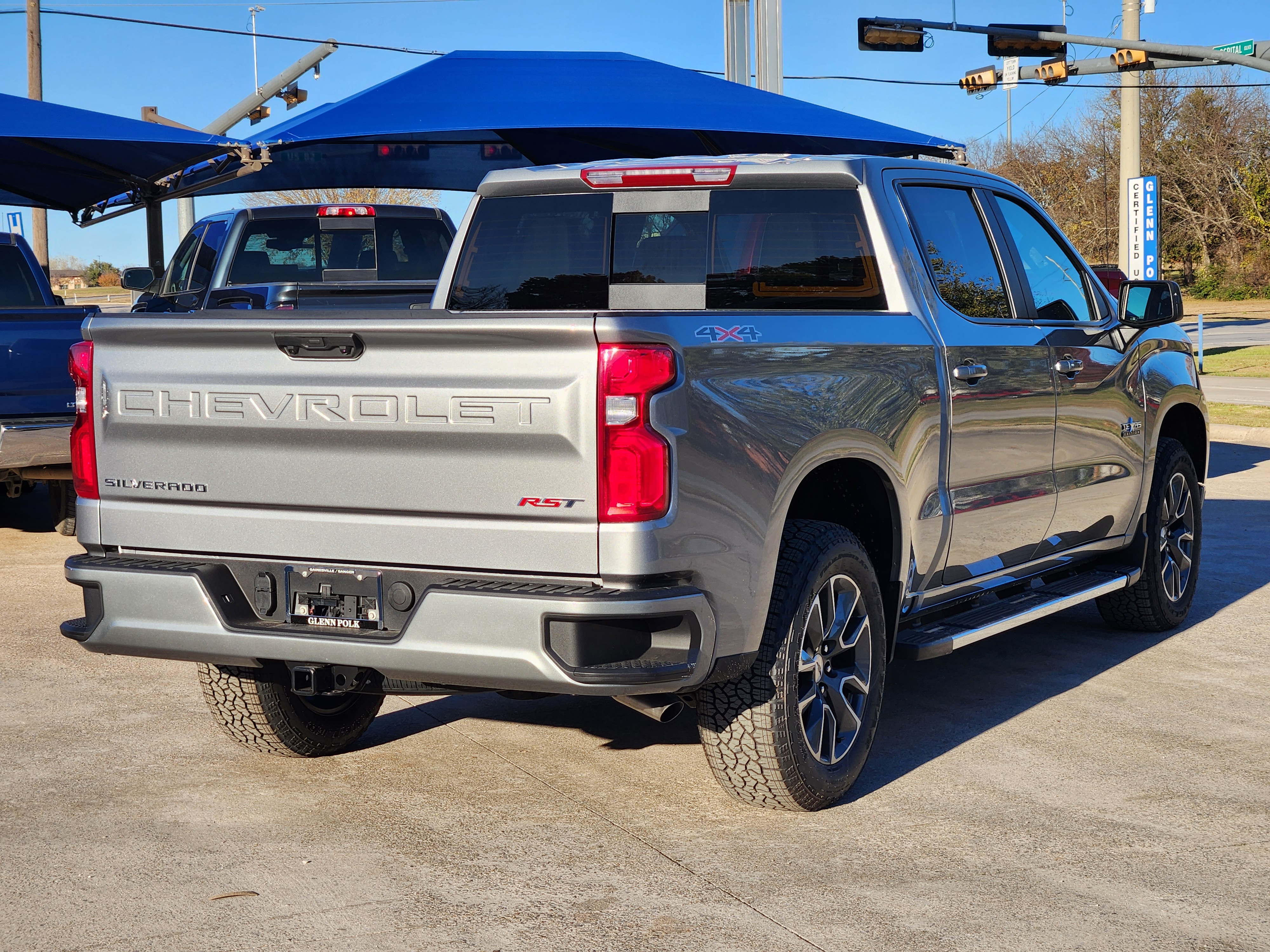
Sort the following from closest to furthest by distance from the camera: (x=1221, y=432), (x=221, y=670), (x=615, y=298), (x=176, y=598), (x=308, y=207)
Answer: (x=176, y=598), (x=221, y=670), (x=615, y=298), (x=308, y=207), (x=1221, y=432)

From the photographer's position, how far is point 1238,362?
26.0 meters

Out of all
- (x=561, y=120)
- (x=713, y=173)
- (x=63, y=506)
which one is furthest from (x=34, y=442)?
(x=713, y=173)

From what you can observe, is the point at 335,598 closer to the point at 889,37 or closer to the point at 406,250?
the point at 406,250

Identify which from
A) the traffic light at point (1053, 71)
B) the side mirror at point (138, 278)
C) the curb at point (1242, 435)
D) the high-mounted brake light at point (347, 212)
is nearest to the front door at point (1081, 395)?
the high-mounted brake light at point (347, 212)

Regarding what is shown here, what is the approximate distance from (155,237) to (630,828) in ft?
47.3

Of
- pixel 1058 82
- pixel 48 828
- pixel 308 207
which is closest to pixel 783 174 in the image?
pixel 48 828

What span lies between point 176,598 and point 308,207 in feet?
27.2

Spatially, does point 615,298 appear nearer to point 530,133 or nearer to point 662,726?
point 662,726

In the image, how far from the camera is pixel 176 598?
407 cm

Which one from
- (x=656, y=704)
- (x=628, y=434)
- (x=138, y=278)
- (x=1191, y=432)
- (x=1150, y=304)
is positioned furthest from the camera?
(x=138, y=278)

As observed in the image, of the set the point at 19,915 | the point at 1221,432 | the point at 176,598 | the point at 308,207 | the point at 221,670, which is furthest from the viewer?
the point at 1221,432

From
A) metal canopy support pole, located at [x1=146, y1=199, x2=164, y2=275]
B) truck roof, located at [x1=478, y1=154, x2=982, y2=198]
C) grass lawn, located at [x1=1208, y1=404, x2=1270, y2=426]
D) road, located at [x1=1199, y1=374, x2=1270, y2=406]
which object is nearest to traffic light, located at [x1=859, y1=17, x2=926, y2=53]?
road, located at [x1=1199, y1=374, x2=1270, y2=406]

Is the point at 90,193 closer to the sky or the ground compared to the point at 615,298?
closer to the sky

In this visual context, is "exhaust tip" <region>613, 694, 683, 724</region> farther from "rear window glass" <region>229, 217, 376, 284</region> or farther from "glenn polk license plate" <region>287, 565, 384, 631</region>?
"rear window glass" <region>229, 217, 376, 284</region>
